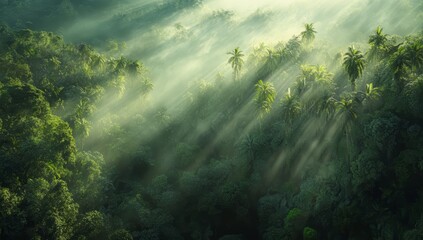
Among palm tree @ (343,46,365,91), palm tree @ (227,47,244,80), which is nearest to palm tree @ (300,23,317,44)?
palm tree @ (227,47,244,80)

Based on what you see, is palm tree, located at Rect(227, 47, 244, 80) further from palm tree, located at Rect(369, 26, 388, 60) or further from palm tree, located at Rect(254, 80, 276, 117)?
palm tree, located at Rect(369, 26, 388, 60)

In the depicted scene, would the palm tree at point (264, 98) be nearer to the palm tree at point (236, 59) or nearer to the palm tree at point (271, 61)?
the palm tree at point (271, 61)

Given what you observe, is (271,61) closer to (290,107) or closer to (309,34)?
(309,34)

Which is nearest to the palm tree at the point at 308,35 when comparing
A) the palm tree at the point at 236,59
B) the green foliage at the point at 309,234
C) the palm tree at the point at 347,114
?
the palm tree at the point at 236,59

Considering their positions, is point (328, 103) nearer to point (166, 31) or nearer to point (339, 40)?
point (339, 40)

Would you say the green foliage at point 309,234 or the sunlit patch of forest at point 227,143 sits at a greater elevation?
the sunlit patch of forest at point 227,143

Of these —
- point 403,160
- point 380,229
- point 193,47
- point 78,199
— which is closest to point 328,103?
point 403,160

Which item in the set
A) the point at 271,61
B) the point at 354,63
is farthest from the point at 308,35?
the point at 354,63

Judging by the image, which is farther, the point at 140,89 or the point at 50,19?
the point at 50,19

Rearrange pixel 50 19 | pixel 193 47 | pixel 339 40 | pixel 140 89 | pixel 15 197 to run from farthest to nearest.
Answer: pixel 50 19 → pixel 193 47 → pixel 339 40 → pixel 140 89 → pixel 15 197
